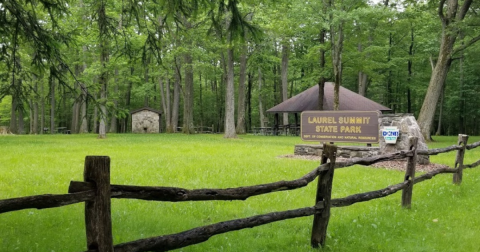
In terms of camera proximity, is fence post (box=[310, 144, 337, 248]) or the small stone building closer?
fence post (box=[310, 144, 337, 248])

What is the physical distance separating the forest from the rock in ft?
19.4

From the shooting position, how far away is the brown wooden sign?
13642 mm

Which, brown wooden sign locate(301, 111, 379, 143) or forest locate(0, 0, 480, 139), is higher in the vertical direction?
forest locate(0, 0, 480, 139)

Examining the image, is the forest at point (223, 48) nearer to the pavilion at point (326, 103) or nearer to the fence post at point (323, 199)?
the pavilion at point (326, 103)

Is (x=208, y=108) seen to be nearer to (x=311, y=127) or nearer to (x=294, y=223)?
(x=311, y=127)

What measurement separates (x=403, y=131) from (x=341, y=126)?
7.13 ft

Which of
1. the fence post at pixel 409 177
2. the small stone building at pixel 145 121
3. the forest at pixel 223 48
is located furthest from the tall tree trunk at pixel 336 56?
the small stone building at pixel 145 121

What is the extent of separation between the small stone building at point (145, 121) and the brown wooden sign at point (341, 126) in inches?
992

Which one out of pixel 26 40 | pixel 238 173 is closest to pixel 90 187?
pixel 26 40

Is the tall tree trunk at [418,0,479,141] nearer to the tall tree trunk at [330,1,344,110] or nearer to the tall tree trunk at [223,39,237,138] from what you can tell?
the tall tree trunk at [330,1,344,110]

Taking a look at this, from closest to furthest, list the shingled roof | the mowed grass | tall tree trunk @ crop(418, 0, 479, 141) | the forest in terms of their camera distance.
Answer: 1. the mowed grass
2. the forest
3. tall tree trunk @ crop(418, 0, 479, 141)
4. the shingled roof

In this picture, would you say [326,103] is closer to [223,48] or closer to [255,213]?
[223,48]

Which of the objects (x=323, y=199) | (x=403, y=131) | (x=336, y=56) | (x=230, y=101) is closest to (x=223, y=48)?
(x=230, y=101)

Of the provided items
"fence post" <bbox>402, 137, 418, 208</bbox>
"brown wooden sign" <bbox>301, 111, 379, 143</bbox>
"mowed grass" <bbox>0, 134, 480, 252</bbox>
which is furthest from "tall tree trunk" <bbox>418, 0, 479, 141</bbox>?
"fence post" <bbox>402, 137, 418, 208</bbox>
